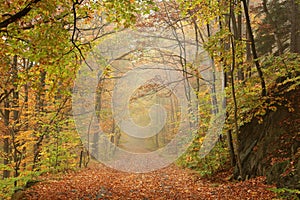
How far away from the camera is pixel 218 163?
11664 millimetres

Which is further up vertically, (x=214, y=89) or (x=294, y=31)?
(x=294, y=31)

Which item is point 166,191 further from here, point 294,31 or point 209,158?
point 294,31

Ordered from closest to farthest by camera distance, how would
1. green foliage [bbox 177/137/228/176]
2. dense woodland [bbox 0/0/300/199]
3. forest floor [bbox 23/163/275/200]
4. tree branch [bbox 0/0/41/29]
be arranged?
tree branch [bbox 0/0/41/29]
dense woodland [bbox 0/0/300/199]
forest floor [bbox 23/163/275/200]
green foliage [bbox 177/137/228/176]

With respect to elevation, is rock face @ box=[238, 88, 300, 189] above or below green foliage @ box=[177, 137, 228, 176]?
above

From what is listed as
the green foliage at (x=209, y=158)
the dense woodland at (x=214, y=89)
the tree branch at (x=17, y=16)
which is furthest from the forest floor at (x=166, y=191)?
the tree branch at (x=17, y=16)

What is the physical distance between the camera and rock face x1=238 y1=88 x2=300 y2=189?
6821mm

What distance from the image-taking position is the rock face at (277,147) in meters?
6.82

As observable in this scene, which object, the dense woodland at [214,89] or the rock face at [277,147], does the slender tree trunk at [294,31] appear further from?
the rock face at [277,147]

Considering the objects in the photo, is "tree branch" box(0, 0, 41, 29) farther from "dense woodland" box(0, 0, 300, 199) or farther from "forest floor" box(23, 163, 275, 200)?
"forest floor" box(23, 163, 275, 200)

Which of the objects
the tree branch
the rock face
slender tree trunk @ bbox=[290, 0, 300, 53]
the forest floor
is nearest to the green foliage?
the forest floor

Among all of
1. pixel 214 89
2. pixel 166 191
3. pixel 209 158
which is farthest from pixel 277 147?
pixel 214 89

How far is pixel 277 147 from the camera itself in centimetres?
804

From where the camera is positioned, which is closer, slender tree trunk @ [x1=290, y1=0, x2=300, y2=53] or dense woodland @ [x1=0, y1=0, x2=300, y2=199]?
dense woodland @ [x1=0, y1=0, x2=300, y2=199]

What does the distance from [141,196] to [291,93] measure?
6.12 m
